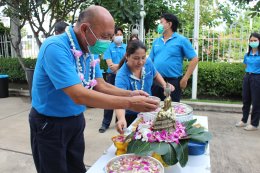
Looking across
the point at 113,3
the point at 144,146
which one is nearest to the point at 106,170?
the point at 144,146

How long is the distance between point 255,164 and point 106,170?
2462mm

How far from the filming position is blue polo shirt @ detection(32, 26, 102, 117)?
1467 millimetres

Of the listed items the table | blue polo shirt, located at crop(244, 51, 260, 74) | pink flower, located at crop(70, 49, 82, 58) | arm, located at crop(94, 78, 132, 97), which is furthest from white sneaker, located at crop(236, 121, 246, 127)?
pink flower, located at crop(70, 49, 82, 58)

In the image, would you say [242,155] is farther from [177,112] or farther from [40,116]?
[40,116]

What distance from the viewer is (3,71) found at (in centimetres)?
787

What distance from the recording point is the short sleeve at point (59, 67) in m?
1.46

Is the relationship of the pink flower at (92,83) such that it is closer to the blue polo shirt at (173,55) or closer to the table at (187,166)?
the table at (187,166)

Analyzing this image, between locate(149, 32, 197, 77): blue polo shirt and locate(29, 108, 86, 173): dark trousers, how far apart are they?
1.94 meters

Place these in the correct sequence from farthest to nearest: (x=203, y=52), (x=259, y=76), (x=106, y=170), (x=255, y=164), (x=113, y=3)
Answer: (x=203, y=52) < (x=113, y=3) < (x=259, y=76) < (x=255, y=164) < (x=106, y=170)

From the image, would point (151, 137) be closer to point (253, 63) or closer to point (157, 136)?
point (157, 136)

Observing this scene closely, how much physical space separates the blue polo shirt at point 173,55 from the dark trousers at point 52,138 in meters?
1.94

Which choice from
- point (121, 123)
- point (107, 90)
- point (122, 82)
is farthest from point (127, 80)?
point (121, 123)

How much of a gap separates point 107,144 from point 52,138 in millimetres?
2141

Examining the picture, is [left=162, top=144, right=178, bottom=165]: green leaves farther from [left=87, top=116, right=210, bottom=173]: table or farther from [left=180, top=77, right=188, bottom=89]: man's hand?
[left=180, top=77, right=188, bottom=89]: man's hand
